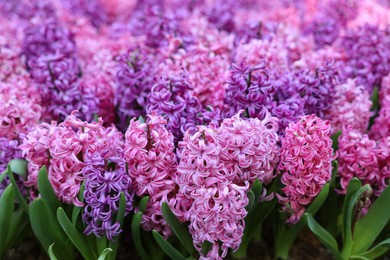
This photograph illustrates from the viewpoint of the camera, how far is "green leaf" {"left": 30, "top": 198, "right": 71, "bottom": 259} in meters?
2.18

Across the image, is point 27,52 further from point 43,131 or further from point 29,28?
point 43,131

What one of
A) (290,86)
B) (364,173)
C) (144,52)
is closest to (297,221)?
(364,173)

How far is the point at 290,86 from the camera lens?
2488 mm

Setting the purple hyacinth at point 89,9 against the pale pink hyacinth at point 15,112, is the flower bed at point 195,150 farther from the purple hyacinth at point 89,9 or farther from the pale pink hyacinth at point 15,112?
the purple hyacinth at point 89,9

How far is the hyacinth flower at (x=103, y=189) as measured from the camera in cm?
203

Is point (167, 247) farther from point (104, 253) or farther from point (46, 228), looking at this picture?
point (46, 228)

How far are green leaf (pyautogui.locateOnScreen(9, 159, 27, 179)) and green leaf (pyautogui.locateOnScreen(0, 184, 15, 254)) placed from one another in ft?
0.45

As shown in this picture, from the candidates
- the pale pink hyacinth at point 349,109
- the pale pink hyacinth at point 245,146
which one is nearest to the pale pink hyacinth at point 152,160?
the pale pink hyacinth at point 245,146

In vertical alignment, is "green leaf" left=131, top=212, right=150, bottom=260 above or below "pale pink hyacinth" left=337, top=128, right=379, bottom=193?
below

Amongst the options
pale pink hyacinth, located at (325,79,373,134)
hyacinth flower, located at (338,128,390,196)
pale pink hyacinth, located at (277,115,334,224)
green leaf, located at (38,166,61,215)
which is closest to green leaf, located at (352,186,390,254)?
hyacinth flower, located at (338,128,390,196)

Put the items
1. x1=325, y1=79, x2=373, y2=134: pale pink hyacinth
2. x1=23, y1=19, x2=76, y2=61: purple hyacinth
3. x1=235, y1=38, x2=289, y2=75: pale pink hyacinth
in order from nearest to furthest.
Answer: x1=325, y1=79, x2=373, y2=134: pale pink hyacinth
x1=235, y1=38, x2=289, y2=75: pale pink hyacinth
x1=23, y1=19, x2=76, y2=61: purple hyacinth

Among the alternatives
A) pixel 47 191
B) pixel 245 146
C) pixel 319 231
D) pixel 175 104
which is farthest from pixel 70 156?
pixel 319 231

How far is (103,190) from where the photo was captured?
203cm

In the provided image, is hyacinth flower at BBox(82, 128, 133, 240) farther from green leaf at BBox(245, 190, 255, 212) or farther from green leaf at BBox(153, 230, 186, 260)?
green leaf at BBox(245, 190, 255, 212)
